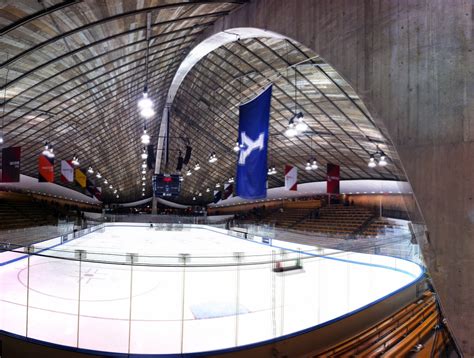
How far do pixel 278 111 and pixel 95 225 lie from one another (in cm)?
1991

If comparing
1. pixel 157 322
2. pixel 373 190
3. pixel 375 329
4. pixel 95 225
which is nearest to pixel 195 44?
pixel 157 322

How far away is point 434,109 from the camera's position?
3.27 meters

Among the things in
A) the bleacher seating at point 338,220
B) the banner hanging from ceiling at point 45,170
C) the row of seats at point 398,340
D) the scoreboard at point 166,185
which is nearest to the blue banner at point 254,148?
the row of seats at point 398,340

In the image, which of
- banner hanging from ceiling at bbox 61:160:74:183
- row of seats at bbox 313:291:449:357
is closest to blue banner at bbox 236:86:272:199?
row of seats at bbox 313:291:449:357

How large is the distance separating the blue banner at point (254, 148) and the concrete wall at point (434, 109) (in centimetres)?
235

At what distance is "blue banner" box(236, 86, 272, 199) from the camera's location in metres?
6.23

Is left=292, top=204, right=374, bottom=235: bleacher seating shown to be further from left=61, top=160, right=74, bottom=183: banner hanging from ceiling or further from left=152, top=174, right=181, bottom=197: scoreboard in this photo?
left=61, top=160, right=74, bottom=183: banner hanging from ceiling

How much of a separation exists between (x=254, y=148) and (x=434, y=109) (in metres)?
3.63

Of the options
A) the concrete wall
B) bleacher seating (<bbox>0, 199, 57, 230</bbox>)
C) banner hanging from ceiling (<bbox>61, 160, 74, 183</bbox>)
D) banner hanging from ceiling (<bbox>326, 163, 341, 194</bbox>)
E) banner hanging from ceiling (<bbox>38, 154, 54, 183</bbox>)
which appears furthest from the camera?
bleacher seating (<bbox>0, 199, 57, 230</bbox>)

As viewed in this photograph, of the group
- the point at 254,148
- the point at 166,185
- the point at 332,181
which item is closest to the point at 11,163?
the point at 254,148

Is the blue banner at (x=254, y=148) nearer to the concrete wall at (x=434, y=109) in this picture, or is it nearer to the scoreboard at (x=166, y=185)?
the concrete wall at (x=434, y=109)

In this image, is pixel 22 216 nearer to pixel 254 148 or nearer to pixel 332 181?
pixel 332 181

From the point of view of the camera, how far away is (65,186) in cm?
3916

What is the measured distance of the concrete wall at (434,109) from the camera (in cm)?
303
